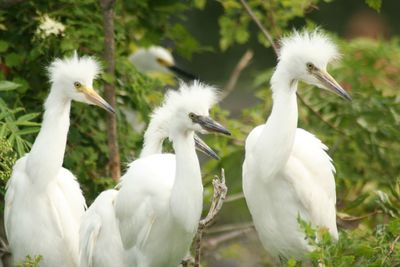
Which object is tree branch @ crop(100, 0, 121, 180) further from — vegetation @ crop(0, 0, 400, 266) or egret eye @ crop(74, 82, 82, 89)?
egret eye @ crop(74, 82, 82, 89)

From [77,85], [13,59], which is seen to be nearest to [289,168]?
[77,85]

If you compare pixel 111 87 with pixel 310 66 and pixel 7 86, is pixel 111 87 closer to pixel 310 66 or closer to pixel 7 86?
pixel 7 86

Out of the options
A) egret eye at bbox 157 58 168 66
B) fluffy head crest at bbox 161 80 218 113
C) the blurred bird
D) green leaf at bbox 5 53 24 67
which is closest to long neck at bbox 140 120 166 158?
fluffy head crest at bbox 161 80 218 113

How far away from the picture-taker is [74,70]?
18.8ft

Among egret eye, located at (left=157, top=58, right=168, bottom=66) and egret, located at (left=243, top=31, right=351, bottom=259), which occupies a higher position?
egret eye, located at (left=157, top=58, right=168, bottom=66)

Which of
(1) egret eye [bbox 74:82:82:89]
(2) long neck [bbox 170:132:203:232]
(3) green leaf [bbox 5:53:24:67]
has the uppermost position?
(3) green leaf [bbox 5:53:24:67]

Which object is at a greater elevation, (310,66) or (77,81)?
(77,81)

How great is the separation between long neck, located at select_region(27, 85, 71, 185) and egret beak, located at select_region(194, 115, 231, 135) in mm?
844

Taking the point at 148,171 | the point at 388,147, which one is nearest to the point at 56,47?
the point at 148,171

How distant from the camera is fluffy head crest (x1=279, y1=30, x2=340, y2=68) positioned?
541cm

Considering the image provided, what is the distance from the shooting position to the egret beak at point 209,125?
5129mm

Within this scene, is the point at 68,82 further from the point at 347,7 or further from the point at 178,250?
the point at 347,7

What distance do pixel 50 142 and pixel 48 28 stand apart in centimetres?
96

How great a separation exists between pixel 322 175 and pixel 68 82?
133 cm
